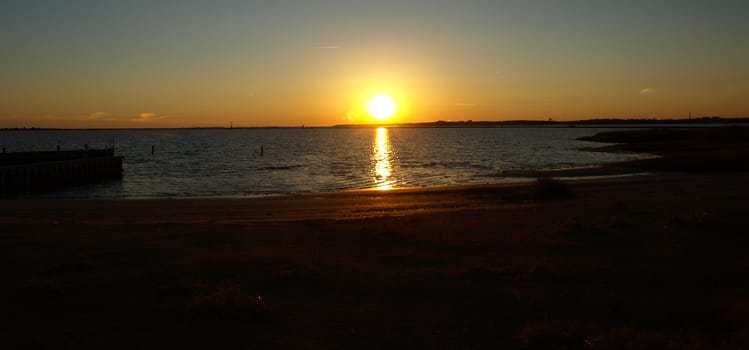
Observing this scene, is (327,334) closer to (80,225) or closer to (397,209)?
(80,225)

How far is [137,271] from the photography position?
1062cm

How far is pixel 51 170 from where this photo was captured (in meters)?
41.6

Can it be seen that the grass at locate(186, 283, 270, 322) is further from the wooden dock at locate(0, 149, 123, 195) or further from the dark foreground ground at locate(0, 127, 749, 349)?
the wooden dock at locate(0, 149, 123, 195)

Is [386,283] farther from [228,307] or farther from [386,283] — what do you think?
[228,307]

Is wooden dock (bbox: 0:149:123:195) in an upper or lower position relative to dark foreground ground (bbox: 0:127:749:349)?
upper

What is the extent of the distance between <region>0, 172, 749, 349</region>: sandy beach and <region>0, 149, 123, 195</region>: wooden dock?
2407 cm

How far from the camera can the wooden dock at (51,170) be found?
37219 mm

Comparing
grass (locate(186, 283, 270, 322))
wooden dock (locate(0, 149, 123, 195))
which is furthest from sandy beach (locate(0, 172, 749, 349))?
wooden dock (locate(0, 149, 123, 195))

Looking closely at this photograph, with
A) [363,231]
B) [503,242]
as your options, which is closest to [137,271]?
[363,231]

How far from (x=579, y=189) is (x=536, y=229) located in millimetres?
15449

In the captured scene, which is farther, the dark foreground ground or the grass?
the grass

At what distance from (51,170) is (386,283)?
39.3 m

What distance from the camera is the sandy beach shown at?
7.29m

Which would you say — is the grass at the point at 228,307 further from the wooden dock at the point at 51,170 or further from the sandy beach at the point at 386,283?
the wooden dock at the point at 51,170
